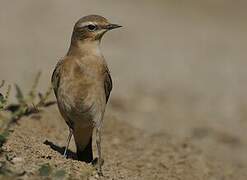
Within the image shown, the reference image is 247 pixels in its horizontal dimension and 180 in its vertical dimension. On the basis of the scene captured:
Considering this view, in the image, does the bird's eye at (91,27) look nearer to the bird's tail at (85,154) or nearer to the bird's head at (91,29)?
the bird's head at (91,29)

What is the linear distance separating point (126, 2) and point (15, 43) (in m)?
8.20

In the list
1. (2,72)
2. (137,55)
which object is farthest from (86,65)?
(137,55)

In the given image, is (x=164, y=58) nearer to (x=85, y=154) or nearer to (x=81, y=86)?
(x=85, y=154)

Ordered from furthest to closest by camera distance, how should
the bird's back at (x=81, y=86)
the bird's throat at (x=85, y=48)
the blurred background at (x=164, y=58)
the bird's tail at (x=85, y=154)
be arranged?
the blurred background at (x=164, y=58), the bird's tail at (x=85, y=154), the bird's throat at (x=85, y=48), the bird's back at (x=81, y=86)

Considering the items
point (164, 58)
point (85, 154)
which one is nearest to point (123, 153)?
point (85, 154)

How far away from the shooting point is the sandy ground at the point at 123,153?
8.56 metres

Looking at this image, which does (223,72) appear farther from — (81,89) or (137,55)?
(81,89)

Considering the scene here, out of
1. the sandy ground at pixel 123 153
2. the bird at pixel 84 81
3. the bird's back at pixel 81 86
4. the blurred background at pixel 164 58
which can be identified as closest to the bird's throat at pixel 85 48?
the bird at pixel 84 81

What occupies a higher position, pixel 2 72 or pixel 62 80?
pixel 62 80

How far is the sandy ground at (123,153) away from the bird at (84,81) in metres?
0.47

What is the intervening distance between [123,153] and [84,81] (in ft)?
7.11

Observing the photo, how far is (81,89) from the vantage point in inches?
359

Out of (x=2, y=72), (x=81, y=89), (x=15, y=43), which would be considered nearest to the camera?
(x=81, y=89)

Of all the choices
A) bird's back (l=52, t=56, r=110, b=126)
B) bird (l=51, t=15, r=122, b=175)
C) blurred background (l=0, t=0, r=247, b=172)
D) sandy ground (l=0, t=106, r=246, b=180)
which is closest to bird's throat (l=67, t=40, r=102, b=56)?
bird (l=51, t=15, r=122, b=175)
